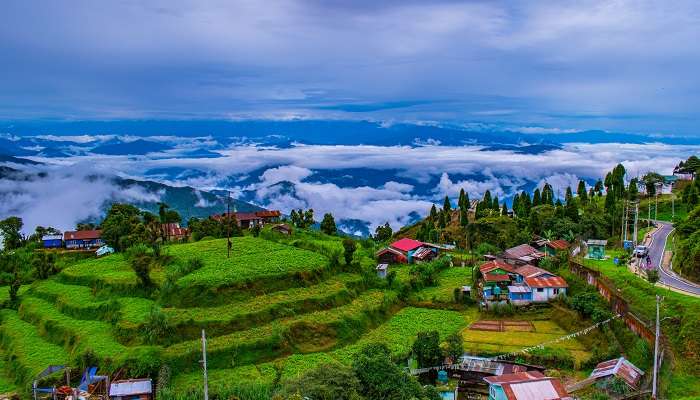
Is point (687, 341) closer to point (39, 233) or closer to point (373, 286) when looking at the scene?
point (373, 286)

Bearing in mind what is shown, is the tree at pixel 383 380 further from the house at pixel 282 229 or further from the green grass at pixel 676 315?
the house at pixel 282 229

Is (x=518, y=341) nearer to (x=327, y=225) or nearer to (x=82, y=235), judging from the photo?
(x=327, y=225)

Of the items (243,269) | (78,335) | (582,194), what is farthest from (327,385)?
(582,194)

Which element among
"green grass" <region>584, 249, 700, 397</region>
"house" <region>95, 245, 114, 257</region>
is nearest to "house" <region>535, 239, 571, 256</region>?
"green grass" <region>584, 249, 700, 397</region>

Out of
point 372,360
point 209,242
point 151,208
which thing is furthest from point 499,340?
point 151,208

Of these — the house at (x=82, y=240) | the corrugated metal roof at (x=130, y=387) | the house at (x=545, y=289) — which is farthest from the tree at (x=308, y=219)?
the corrugated metal roof at (x=130, y=387)
